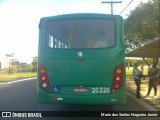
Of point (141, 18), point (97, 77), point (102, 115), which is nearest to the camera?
point (102, 115)

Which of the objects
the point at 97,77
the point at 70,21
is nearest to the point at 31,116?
the point at 97,77

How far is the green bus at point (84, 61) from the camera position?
668 centimetres

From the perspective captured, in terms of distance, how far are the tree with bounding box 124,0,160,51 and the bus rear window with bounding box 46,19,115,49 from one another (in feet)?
1.62

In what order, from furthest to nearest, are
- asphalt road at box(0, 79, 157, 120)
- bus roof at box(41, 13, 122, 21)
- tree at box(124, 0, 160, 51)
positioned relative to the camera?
1. tree at box(124, 0, 160, 51)
2. bus roof at box(41, 13, 122, 21)
3. asphalt road at box(0, 79, 157, 120)

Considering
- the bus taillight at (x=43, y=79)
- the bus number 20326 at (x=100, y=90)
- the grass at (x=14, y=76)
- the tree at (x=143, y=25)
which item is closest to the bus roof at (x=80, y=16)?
the tree at (x=143, y=25)

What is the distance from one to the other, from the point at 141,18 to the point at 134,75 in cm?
236

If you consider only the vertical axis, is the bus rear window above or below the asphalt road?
above

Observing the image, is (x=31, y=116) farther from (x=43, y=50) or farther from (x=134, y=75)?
(x=134, y=75)

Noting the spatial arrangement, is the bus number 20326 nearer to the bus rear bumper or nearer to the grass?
the bus rear bumper

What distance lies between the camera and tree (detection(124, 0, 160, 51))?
6960mm

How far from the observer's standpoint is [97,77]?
666cm

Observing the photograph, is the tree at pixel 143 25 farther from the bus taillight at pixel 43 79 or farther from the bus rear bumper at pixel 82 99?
the bus taillight at pixel 43 79

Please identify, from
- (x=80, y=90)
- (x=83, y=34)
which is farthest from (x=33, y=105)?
(x=83, y=34)

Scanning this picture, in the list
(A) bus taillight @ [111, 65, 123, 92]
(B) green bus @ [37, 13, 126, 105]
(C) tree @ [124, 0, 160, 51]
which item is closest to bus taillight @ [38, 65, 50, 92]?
(B) green bus @ [37, 13, 126, 105]
